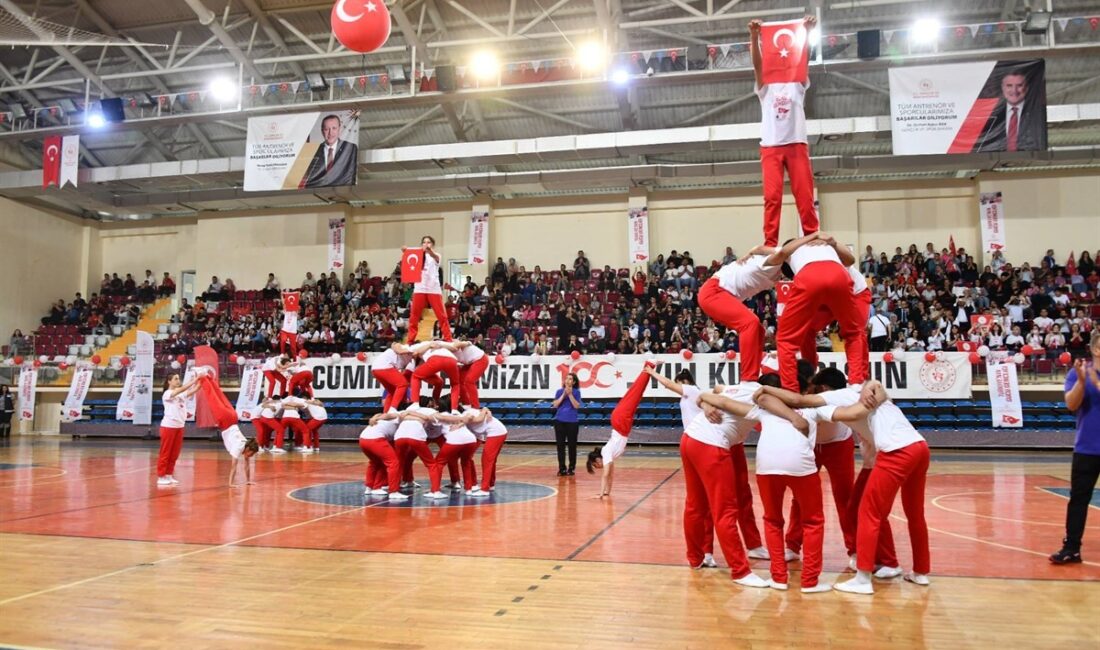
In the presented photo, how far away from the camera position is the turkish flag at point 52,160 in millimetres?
21250

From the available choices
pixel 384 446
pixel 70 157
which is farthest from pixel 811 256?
pixel 70 157

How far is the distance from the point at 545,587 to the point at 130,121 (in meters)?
20.2

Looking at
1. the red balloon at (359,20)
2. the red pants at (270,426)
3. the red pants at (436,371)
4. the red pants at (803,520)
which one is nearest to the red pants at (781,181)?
the red pants at (803,520)

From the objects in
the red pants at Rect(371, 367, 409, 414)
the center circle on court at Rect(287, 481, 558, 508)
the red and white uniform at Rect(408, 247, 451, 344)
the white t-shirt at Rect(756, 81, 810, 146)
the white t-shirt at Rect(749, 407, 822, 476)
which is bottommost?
the center circle on court at Rect(287, 481, 558, 508)

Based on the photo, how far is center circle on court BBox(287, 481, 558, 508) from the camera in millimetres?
8938

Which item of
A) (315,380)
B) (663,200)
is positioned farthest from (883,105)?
(315,380)

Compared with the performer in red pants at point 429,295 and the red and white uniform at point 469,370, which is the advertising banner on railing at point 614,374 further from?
the performer in red pants at point 429,295

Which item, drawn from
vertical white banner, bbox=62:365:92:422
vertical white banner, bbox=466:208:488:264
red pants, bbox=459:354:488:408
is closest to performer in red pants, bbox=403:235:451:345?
red pants, bbox=459:354:488:408

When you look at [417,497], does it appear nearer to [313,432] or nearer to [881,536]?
[881,536]

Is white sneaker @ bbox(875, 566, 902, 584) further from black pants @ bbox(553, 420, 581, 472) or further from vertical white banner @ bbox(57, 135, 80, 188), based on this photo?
vertical white banner @ bbox(57, 135, 80, 188)

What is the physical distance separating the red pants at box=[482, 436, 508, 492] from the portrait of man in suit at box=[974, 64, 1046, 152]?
12556 mm

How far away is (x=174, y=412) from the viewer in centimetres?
1127

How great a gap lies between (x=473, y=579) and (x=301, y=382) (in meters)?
13.8

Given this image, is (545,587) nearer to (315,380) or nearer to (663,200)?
(315,380)
